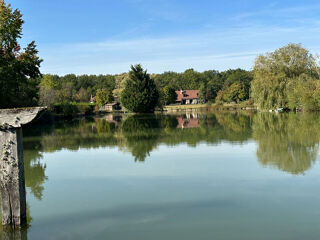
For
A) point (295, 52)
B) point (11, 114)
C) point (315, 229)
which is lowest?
point (315, 229)

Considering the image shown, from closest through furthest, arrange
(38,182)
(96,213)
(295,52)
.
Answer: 1. (96,213)
2. (38,182)
3. (295,52)

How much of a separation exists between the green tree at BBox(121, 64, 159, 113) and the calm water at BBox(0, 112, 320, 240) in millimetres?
44319

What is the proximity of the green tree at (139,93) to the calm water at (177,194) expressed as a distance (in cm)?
4432

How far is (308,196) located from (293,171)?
8.36 feet

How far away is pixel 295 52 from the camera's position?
156 ft

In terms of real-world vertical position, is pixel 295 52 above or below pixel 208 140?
above

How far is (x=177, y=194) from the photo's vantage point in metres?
8.00

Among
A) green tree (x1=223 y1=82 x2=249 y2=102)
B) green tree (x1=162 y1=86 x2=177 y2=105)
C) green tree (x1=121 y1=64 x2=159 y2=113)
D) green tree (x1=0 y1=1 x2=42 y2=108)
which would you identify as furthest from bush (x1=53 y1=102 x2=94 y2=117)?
green tree (x1=223 y1=82 x2=249 y2=102)

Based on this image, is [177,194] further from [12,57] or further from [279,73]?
[279,73]

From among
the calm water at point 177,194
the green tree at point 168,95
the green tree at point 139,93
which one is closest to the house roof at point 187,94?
the green tree at point 168,95

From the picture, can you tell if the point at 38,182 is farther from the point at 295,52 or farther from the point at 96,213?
the point at 295,52

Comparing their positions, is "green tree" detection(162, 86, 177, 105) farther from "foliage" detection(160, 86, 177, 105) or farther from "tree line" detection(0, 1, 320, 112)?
"tree line" detection(0, 1, 320, 112)

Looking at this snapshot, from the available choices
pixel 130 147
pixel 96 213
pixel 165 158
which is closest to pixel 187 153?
pixel 165 158

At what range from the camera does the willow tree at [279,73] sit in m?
Result: 45.4
